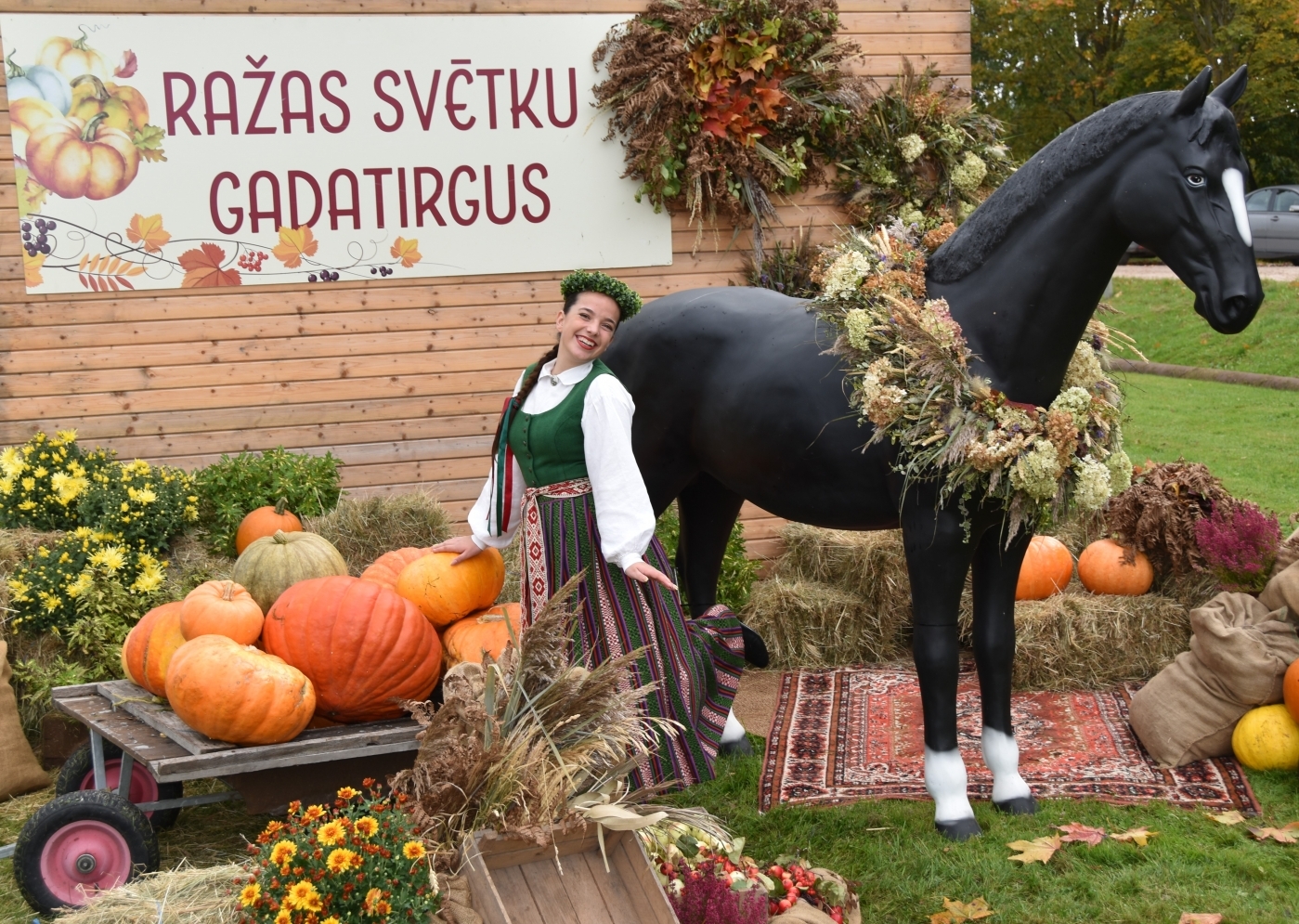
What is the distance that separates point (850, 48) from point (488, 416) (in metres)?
2.85

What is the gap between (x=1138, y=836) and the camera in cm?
399

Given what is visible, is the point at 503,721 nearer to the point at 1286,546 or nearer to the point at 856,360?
the point at 856,360

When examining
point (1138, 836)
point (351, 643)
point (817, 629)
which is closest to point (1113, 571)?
point (817, 629)

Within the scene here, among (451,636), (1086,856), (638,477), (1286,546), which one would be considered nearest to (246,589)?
(451,636)

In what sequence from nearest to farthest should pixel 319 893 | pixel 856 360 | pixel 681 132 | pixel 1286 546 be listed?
pixel 319 893 < pixel 856 360 < pixel 1286 546 < pixel 681 132

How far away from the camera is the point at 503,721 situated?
9.64 ft

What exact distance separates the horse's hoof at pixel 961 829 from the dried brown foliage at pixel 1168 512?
93.1 inches

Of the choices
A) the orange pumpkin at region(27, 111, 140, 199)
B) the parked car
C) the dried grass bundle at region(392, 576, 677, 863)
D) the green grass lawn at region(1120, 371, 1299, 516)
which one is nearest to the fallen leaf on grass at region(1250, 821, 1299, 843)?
the dried grass bundle at region(392, 576, 677, 863)

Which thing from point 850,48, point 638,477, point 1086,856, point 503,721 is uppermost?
point 850,48

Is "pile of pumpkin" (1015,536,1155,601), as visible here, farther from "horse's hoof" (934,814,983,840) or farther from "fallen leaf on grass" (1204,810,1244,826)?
"horse's hoof" (934,814,983,840)

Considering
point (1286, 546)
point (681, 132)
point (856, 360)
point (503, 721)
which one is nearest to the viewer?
point (503, 721)

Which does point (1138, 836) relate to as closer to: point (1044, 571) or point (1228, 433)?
point (1044, 571)

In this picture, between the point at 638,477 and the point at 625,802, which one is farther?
the point at 638,477

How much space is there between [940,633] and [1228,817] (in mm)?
1217
